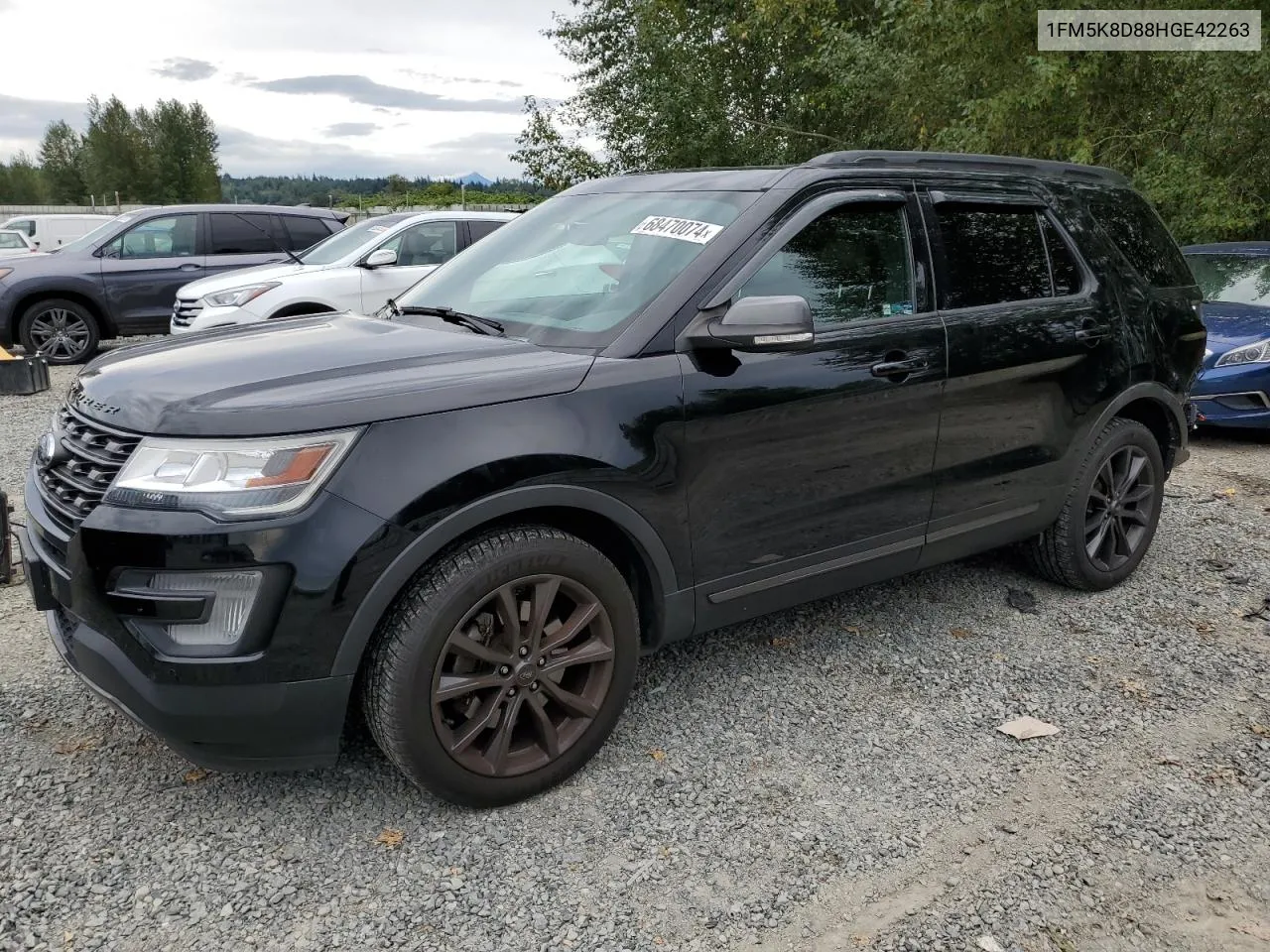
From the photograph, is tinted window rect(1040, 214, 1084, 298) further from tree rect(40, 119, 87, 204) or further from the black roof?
tree rect(40, 119, 87, 204)

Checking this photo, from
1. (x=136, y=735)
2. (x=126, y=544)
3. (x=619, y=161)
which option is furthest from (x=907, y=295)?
(x=619, y=161)

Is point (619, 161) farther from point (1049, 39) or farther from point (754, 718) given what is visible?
point (754, 718)

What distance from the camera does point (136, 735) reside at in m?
3.23

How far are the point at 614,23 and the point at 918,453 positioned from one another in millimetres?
24754

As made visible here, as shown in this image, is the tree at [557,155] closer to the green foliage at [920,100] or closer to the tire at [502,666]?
the green foliage at [920,100]

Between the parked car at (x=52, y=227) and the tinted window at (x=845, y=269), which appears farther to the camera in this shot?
the parked car at (x=52, y=227)

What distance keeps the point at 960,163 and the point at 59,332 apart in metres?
10.6

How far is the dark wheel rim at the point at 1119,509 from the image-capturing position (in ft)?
14.7

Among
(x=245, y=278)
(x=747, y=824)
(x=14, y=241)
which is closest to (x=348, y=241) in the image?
(x=245, y=278)

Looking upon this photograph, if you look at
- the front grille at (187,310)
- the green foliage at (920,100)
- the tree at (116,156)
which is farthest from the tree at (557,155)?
the tree at (116,156)

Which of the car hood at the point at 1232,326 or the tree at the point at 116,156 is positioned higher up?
the tree at the point at 116,156

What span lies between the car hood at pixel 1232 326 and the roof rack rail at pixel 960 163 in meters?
3.51

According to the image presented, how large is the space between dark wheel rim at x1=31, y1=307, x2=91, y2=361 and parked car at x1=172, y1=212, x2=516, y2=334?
96.0 inches

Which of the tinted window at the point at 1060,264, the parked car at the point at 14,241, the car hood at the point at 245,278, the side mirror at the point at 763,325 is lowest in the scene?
the side mirror at the point at 763,325
